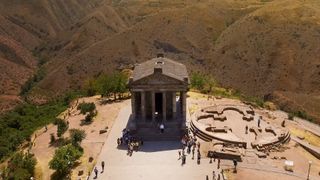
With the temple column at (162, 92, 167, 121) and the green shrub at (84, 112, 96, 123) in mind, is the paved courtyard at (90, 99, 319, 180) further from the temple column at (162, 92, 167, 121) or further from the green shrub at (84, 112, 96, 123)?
the green shrub at (84, 112, 96, 123)

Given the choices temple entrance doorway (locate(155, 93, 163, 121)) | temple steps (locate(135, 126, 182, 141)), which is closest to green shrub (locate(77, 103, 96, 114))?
temple entrance doorway (locate(155, 93, 163, 121))

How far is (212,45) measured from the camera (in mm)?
115375

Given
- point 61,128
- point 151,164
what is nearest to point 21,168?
point 61,128

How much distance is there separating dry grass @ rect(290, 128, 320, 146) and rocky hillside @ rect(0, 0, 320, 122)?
23.5m

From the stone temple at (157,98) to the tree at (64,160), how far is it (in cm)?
868

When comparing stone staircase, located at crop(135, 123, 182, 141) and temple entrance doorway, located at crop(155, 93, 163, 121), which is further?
temple entrance doorway, located at crop(155, 93, 163, 121)

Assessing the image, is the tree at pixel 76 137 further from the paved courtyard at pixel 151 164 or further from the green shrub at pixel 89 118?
the green shrub at pixel 89 118

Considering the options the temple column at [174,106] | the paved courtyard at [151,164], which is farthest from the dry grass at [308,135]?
the paved courtyard at [151,164]

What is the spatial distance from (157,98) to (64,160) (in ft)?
49.8

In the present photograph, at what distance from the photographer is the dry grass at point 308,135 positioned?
5237 cm

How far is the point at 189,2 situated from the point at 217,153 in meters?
110

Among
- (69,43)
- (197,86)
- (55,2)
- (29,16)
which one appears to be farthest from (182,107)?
(55,2)

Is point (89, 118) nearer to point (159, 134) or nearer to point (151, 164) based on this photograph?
point (159, 134)

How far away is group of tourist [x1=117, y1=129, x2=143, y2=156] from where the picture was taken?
1739 inches
